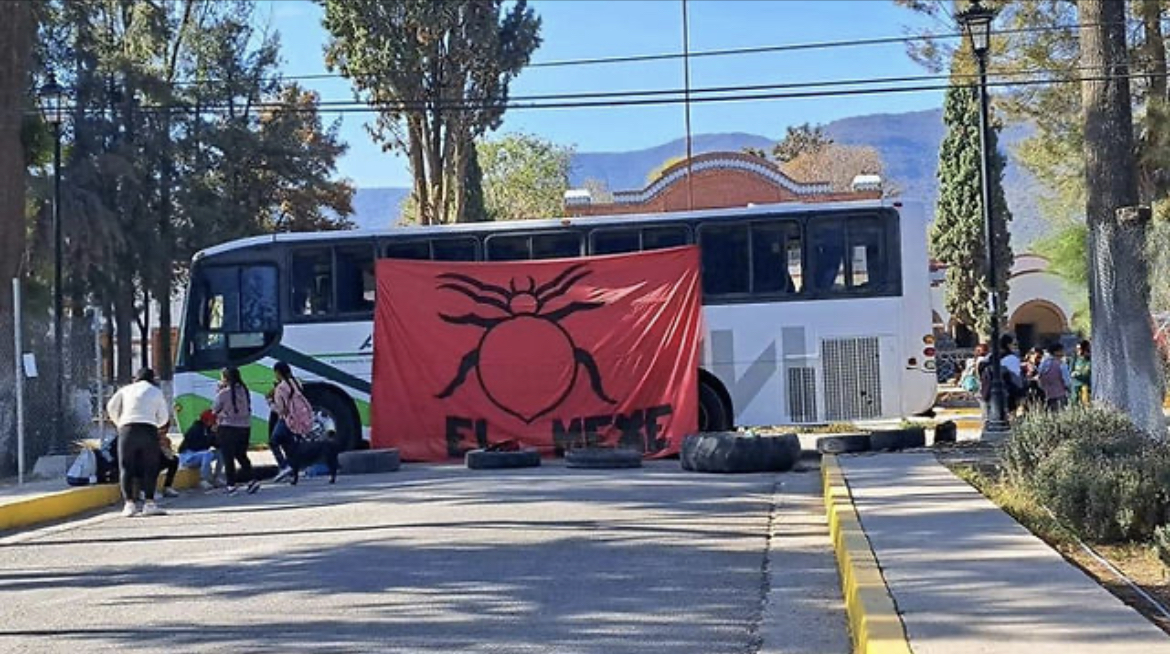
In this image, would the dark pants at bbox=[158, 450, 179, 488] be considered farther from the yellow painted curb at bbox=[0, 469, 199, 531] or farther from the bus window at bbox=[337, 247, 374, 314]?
the bus window at bbox=[337, 247, 374, 314]

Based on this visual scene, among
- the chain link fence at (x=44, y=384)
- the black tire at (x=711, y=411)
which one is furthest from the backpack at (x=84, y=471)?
the black tire at (x=711, y=411)

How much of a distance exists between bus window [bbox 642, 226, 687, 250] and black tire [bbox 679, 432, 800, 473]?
3.97 metres

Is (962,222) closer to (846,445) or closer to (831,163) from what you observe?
(831,163)

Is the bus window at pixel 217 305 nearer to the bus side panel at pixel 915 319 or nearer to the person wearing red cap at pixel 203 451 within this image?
the person wearing red cap at pixel 203 451

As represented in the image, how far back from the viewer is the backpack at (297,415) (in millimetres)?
17953

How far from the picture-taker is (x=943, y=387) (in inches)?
→ 1731

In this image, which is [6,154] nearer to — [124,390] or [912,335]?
[124,390]

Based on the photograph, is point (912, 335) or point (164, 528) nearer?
point (164, 528)

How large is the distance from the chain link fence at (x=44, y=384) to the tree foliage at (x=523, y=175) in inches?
2024

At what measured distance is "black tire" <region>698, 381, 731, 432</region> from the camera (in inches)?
808

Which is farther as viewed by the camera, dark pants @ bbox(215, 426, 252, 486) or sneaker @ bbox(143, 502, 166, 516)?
dark pants @ bbox(215, 426, 252, 486)

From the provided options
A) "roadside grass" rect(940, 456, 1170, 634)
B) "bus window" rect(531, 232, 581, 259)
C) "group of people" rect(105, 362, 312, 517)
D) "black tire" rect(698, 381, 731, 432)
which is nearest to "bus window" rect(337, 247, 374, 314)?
"bus window" rect(531, 232, 581, 259)

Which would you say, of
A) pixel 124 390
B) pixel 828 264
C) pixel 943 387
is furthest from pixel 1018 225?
pixel 124 390

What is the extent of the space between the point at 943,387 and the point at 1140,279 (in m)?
26.8
